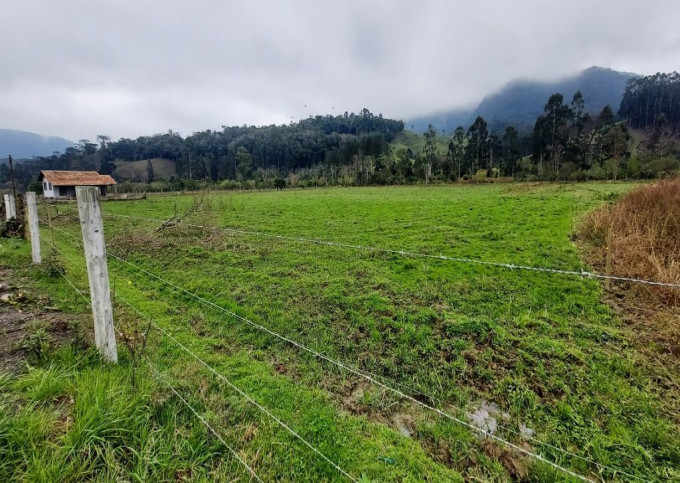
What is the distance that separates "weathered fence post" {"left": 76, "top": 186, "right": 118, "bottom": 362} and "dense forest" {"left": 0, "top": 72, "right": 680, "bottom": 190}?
4878cm

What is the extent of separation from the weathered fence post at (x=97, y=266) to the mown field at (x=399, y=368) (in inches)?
13.6

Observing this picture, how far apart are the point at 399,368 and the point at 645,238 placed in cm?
823

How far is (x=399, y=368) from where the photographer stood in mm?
4570

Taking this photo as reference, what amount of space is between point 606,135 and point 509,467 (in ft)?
278

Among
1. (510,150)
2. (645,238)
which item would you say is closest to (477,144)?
(510,150)

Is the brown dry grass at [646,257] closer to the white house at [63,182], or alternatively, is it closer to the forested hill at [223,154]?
the white house at [63,182]

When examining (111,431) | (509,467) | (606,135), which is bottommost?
(509,467)

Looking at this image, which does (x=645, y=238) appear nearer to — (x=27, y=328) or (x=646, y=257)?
(x=646, y=257)

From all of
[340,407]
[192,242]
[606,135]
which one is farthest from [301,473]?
[606,135]

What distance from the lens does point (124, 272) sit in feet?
30.0

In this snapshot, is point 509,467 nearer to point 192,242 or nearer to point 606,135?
point 192,242

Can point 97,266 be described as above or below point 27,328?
above

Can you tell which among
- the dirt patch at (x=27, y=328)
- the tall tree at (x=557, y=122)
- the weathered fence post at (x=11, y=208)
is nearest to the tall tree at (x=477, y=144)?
the tall tree at (x=557, y=122)

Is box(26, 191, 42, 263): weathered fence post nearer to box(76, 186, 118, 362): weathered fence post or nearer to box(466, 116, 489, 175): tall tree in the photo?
box(76, 186, 118, 362): weathered fence post
